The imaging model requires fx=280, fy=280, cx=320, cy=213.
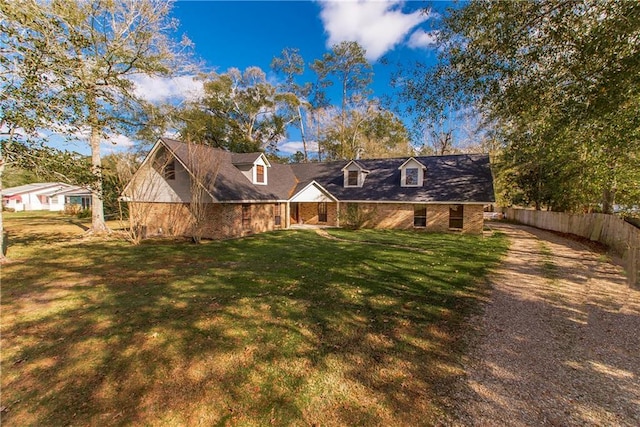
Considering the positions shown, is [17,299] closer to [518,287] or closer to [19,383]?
[19,383]

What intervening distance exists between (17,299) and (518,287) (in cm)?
1229

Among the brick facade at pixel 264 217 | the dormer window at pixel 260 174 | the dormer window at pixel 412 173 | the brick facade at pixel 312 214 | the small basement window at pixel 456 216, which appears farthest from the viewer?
the brick facade at pixel 312 214

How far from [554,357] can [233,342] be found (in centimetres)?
496

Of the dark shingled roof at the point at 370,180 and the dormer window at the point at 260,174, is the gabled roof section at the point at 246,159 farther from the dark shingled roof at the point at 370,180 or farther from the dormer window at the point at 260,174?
the dormer window at the point at 260,174

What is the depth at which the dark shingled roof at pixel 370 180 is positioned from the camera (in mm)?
16062

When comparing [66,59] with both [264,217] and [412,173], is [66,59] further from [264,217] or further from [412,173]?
[412,173]

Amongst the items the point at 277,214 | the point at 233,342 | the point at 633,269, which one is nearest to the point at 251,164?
the point at 277,214

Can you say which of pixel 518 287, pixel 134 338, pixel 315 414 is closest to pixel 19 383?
pixel 134 338

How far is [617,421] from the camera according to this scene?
305 cm

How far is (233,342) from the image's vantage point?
4.53m

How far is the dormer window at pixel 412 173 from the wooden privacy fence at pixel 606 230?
9.54 meters

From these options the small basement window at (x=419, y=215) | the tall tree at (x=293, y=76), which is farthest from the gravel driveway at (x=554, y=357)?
the tall tree at (x=293, y=76)

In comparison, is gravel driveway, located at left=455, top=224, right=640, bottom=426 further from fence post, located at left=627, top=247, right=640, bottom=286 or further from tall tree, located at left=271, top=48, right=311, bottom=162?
tall tree, located at left=271, top=48, right=311, bottom=162

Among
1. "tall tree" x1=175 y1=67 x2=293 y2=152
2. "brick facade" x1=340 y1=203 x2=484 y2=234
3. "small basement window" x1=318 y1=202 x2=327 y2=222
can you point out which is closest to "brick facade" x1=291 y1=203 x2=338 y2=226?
"small basement window" x1=318 y1=202 x2=327 y2=222
